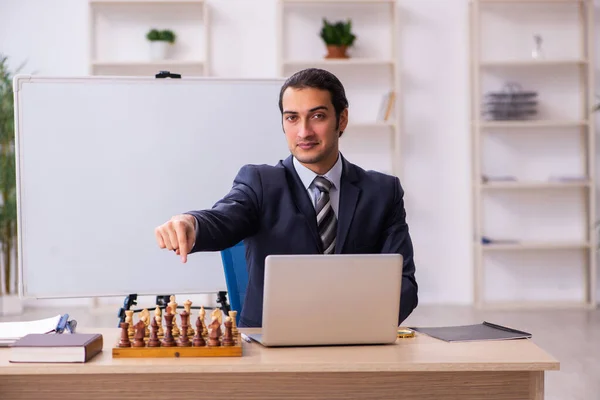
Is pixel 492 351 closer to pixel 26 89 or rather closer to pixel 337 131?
pixel 337 131

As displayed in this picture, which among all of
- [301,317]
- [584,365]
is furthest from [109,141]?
[584,365]

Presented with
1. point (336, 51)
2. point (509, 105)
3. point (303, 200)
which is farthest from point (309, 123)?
point (509, 105)

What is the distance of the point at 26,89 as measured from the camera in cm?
338

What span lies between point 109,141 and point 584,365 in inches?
103

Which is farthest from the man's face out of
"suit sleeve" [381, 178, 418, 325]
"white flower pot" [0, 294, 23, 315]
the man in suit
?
"white flower pot" [0, 294, 23, 315]

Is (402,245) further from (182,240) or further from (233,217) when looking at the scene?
(182,240)

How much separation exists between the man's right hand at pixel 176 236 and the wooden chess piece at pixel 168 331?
0.39 ft

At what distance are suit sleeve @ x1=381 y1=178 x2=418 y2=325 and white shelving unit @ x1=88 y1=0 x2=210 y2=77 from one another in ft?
13.0

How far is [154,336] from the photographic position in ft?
5.55

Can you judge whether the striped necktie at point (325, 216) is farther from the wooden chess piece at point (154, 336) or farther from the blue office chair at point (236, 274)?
the wooden chess piece at point (154, 336)

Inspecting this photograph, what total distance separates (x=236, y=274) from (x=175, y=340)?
0.97 meters

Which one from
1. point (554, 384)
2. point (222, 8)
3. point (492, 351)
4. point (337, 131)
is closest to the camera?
point (492, 351)

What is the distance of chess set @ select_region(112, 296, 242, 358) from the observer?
167 cm

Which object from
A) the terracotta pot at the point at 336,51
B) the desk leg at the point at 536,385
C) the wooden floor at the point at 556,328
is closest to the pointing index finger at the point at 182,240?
the desk leg at the point at 536,385
